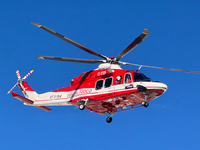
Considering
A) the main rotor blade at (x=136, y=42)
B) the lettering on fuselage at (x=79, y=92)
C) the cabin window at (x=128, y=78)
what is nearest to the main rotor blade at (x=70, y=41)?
the main rotor blade at (x=136, y=42)

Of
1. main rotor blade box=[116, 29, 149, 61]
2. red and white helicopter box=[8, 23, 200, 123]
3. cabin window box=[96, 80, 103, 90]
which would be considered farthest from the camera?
cabin window box=[96, 80, 103, 90]

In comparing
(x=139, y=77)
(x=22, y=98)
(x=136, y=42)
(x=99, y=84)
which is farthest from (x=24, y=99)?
(x=136, y=42)

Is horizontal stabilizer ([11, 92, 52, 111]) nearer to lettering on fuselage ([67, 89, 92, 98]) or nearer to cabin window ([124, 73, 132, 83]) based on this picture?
lettering on fuselage ([67, 89, 92, 98])

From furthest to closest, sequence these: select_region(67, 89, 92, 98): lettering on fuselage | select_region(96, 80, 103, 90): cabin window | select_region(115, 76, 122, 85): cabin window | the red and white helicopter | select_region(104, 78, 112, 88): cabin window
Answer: select_region(67, 89, 92, 98): lettering on fuselage
select_region(96, 80, 103, 90): cabin window
select_region(104, 78, 112, 88): cabin window
select_region(115, 76, 122, 85): cabin window
the red and white helicopter

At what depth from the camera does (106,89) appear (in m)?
26.7

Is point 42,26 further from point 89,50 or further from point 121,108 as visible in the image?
point 121,108

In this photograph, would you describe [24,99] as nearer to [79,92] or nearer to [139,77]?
[79,92]

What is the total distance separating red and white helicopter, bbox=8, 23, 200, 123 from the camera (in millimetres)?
25141

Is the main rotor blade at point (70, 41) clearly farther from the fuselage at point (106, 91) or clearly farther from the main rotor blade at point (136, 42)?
the main rotor blade at point (136, 42)

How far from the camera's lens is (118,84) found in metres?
26.3

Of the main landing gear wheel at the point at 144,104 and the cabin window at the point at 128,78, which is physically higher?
the cabin window at the point at 128,78

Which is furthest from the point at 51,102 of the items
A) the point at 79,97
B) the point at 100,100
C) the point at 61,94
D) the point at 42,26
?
the point at 42,26

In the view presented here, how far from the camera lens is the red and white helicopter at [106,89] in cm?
2514

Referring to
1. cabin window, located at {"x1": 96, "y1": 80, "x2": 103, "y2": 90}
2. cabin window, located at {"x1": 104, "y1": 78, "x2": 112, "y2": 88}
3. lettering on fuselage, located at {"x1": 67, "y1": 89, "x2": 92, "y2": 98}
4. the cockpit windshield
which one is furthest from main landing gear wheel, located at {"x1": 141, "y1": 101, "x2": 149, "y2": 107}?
lettering on fuselage, located at {"x1": 67, "y1": 89, "x2": 92, "y2": 98}
